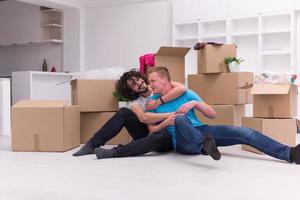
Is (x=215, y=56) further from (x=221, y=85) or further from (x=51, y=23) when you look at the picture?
(x=51, y=23)

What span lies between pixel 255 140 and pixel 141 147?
770 millimetres

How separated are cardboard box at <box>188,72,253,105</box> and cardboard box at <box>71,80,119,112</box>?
2.59ft

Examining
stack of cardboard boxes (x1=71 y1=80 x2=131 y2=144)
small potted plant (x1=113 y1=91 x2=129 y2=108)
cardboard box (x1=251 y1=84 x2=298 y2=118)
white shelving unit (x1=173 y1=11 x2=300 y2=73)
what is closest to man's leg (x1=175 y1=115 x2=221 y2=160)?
cardboard box (x1=251 y1=84 x2=298 y2=118)

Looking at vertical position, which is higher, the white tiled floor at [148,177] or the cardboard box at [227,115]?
the cardboard box at [227,115]

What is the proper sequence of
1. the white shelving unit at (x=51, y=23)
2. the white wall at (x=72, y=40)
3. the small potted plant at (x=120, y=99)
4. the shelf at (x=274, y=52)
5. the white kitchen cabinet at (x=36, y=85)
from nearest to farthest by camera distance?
the small potted plant at (x=120, y=99) < the shelf at (x=274, y=52) < the white kitchen cabinet at (x=36, y=85) < the white wall at (x=72, y=40) < the white shelving unit at (x=51, y=23)

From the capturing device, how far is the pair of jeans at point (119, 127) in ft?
10.3

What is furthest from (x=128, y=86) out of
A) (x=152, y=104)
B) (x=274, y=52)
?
(x=274, y=52)

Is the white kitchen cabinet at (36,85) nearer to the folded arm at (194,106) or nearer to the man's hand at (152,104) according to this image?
the man's hand at (152,104)

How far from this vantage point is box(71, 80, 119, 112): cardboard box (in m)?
3.82

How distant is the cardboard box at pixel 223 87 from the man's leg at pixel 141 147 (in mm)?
1097

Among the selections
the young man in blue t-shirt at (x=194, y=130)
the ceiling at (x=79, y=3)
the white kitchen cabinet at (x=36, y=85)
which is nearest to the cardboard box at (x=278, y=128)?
the young man in blue t-shirt at (x=194, y=130)

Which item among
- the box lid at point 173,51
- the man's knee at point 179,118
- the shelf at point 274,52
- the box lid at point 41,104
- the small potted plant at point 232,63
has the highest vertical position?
the shelf at point 274,52

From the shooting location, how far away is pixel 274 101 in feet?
10.7

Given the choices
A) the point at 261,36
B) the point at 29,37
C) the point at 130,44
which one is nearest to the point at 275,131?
the point at 261,36
